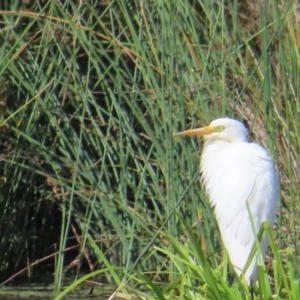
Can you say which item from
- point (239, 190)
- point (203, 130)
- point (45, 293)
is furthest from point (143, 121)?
point (45, 293)

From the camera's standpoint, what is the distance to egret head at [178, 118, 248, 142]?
3.61 meters

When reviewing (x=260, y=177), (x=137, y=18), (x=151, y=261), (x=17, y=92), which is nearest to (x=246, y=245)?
(x=260, y=177)

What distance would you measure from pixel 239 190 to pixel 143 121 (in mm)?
498

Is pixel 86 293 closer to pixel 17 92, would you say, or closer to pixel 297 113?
pixel 17 92

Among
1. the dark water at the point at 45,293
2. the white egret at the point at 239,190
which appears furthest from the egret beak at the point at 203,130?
the dark water at the point at 45,293

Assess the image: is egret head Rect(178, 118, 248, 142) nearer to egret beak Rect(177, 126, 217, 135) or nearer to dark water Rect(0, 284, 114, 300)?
egret beak Rect(177, 126, 217, 135)

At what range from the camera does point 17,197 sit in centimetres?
487

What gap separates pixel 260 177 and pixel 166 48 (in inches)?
26.8

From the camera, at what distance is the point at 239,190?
11.7 ft

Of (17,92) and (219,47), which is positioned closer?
(219,47)

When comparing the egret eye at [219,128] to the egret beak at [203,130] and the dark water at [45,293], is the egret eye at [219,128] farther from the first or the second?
the dark water at [45,293]

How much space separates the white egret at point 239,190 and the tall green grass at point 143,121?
66 millimetres

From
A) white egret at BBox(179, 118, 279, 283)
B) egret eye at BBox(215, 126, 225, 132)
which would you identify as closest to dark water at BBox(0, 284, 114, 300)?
white egret at BBox(179, 118, 279, 283)

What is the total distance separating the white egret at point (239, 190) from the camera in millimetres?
3496
